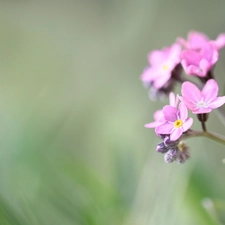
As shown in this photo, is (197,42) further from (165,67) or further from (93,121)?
(93,121)

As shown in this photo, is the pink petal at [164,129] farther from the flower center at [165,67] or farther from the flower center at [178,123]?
the flower center at [165,67]

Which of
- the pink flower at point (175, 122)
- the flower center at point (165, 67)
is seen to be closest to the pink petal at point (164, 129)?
the pink flower at point (175, 122)

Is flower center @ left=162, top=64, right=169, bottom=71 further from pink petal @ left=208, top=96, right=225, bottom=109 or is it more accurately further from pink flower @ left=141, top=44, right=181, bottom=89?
pink petal @ left=208, top=96, right=225, bottom=109

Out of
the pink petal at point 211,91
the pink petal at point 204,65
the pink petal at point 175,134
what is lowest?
the pink petal at point 175,134

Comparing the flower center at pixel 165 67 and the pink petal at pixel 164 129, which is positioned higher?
the flower center at pixel 165 67

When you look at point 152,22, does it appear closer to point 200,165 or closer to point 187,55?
point 200,165

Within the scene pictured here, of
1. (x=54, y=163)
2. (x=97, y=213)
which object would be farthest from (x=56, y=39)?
(x=97, y=213)
